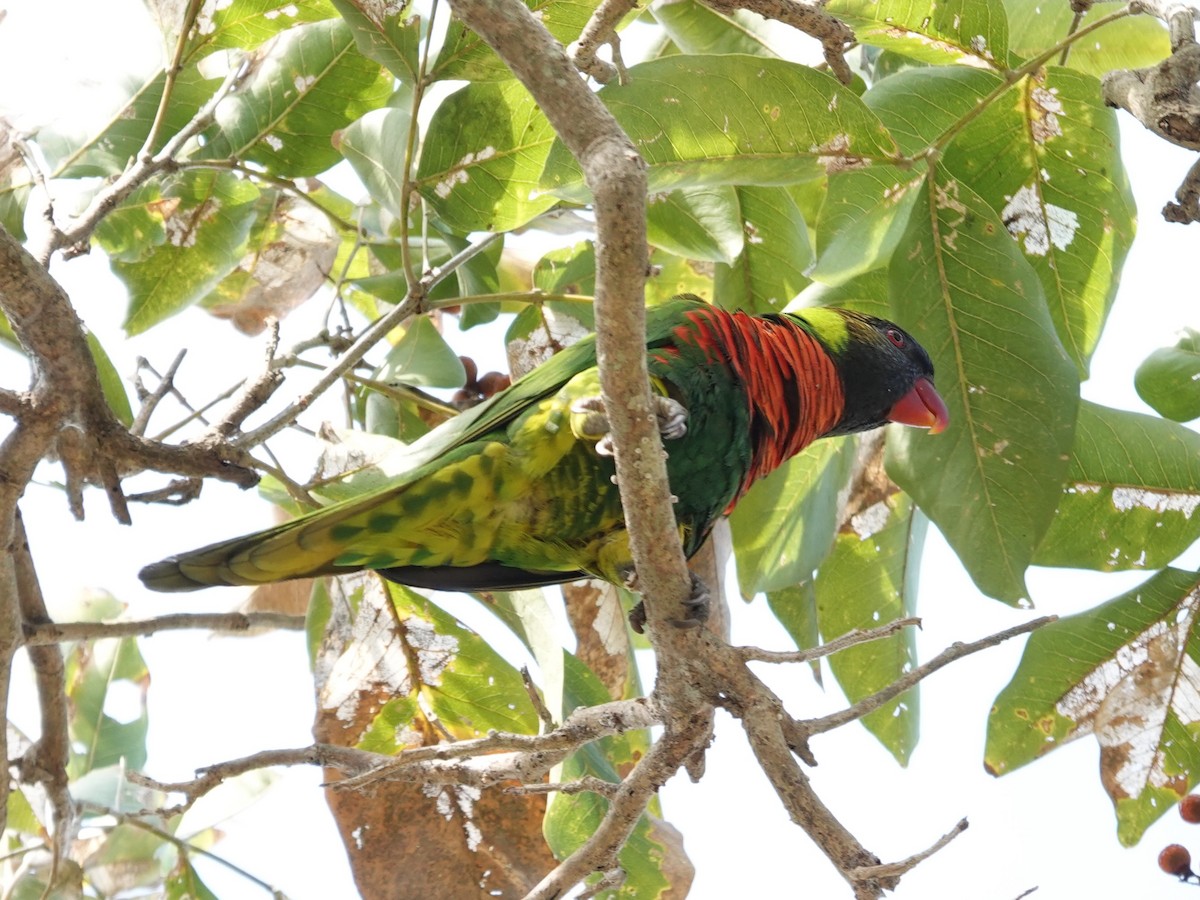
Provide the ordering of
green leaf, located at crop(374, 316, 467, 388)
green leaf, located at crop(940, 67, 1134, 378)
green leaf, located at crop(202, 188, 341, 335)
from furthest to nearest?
green leaf, located at crop(202, 188, 341, 335) → green leaf, located at crop(374, 316, 467, 388) → green leaf, located at crop(940, 67, 1134, 378)

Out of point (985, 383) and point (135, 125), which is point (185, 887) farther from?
point (985, 383)

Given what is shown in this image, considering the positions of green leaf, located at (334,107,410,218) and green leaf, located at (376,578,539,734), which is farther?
green leaf, located at (376,578,539,734)

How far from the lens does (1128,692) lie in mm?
2412

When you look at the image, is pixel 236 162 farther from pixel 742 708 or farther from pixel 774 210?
pixel 742 708

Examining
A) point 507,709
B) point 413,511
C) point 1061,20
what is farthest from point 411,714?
point 1061,20

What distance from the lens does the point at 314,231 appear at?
3221 millimetres

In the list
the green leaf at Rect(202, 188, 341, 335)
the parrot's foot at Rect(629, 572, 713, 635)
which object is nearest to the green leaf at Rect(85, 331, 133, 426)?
the green leaf at Rect(202, 188, 341, 335)

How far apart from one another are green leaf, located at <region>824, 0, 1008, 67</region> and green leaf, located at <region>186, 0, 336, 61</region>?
1.11 m

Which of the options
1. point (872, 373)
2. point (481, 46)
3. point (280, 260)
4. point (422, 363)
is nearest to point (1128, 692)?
point (872, 373)

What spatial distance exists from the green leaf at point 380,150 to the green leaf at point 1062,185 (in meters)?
1.12

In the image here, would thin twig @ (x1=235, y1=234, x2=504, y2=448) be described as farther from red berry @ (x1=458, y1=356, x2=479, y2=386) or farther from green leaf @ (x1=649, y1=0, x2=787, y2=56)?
green leaf @ (x1=649, y1=0, x2=787, y2=56)

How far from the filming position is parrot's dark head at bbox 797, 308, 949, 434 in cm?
248

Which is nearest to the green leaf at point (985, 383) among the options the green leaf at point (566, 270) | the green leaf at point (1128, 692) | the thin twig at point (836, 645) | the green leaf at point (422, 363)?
the green leaf at point (1128, 692)

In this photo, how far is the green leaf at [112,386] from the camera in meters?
2.19
